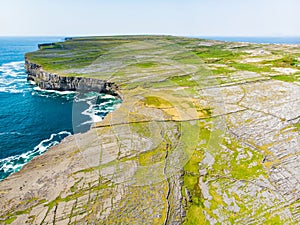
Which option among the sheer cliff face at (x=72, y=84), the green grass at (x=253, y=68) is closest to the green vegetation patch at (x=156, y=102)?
the sheer cliff face at (x=72, y=84)

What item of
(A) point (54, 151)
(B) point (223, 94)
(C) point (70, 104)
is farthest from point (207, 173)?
(C) point (70, 104)

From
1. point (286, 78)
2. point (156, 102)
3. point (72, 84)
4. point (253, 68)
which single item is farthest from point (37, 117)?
point (253, 68)

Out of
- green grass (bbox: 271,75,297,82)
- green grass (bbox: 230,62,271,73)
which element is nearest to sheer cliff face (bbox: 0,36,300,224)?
green grass (bbox: 271,75,297,82)

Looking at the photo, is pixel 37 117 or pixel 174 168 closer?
pixel 174 168

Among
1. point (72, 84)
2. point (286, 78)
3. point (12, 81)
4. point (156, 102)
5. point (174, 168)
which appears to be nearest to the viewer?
point (174, 168)

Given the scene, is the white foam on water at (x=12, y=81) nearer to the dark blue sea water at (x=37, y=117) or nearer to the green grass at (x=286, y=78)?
the dark blue sea water at (x=37, y=117)

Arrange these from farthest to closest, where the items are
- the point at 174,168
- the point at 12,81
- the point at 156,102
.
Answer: the point at 12,81 → the point at 156,102 → the point at 174,168

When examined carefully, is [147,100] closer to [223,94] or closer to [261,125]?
[223,94]

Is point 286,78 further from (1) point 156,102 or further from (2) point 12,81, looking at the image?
(2) point 12,81
